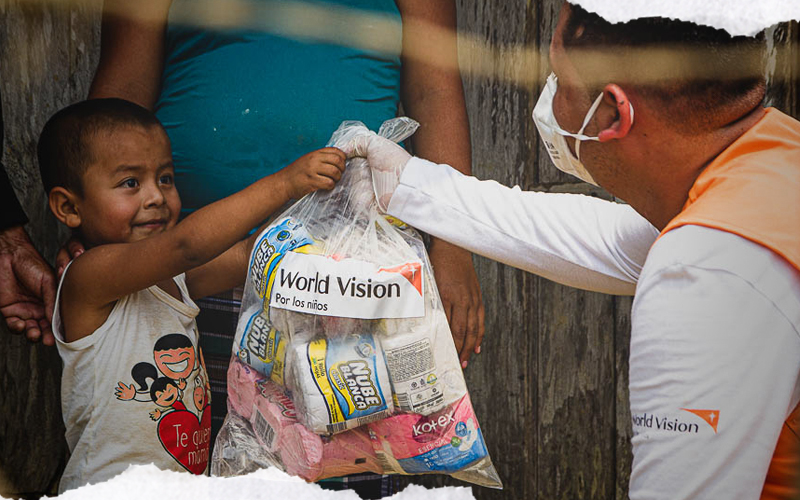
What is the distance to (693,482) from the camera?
1446 millimetres

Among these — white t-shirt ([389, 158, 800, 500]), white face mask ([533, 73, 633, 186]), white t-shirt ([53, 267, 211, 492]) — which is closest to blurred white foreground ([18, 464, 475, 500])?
white t-shirt ([53, 267, 211, 492])

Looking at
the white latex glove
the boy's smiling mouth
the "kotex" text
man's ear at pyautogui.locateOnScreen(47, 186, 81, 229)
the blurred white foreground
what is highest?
the white latex glove

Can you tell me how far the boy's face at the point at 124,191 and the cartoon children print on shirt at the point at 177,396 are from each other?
29 cm

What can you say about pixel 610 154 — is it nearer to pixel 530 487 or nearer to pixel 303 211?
pixel 303 211

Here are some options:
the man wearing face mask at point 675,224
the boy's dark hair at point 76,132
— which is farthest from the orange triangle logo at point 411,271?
the boy's dark hair at point 76,132

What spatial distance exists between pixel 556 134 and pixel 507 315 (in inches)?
21.4

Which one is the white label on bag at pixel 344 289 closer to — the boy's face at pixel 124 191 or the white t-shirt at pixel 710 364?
Answer: the boy's face at pixel 124 191

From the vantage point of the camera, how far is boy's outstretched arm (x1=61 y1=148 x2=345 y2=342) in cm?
194

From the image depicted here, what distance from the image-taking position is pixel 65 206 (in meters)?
1.99

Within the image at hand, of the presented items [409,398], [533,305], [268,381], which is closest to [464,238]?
[533,305]

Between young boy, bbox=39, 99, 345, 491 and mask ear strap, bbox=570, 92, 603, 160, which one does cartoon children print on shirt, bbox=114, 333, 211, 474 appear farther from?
mask ear strap, bbox=570, 92, 603, 160

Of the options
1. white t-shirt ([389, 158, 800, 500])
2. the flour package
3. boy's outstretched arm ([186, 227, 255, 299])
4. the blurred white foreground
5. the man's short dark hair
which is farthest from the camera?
boy's outstretched arm ([186, 227, 255, 299])

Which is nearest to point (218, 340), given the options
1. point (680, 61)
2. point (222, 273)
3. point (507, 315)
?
point (222, 273)

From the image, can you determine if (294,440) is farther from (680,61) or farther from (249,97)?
(680,61)
